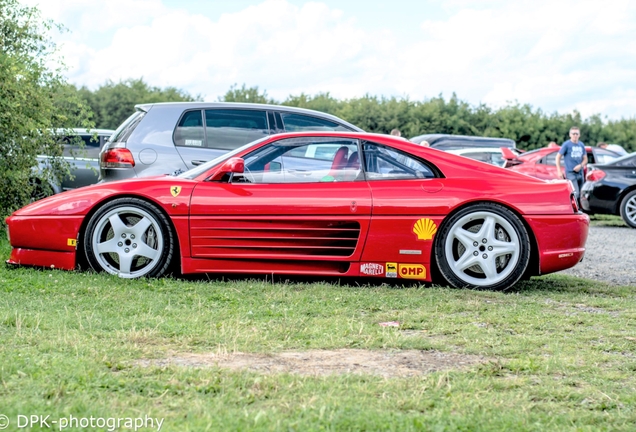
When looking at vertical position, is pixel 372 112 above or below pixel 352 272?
above

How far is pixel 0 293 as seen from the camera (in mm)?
5828

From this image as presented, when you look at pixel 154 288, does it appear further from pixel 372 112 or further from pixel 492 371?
pixel 372 112

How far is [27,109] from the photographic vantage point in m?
10.1

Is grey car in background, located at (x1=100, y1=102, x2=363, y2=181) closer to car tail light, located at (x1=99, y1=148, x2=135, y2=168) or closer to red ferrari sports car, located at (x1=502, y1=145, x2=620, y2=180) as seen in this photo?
car tail light, located at (x1=99, y1=148, x2=135, y2=168)

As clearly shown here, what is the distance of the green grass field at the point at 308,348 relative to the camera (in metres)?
3.26

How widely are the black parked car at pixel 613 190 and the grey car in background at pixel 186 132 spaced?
6.44 m

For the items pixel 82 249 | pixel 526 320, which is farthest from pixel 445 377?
pixel 82 249

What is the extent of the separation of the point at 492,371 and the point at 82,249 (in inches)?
157

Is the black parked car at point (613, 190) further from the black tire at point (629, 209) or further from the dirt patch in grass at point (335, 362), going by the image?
the dirt patch in grass at point (335, 362)

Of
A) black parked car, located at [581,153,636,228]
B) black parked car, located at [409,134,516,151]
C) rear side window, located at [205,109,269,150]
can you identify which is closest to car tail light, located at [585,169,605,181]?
black parked car, located at [581,153,636,228]

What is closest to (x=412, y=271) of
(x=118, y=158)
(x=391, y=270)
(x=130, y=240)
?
(x=391, y=270)

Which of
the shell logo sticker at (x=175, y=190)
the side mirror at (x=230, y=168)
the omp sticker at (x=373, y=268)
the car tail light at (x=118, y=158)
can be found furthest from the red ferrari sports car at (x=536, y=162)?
the shell logo sticker at (x=175, y=190)

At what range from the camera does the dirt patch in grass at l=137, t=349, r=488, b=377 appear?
3947mm

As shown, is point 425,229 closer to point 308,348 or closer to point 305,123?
point 308,348
